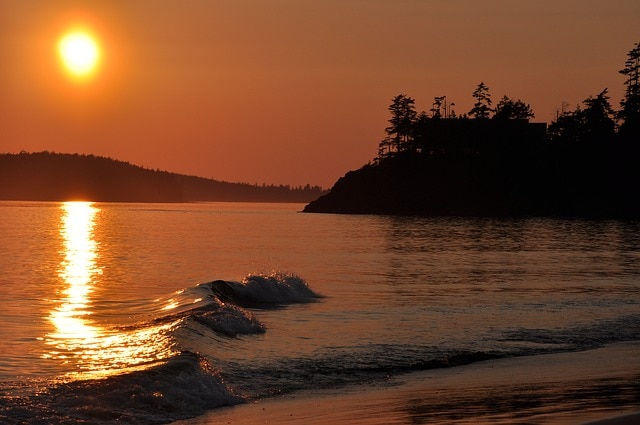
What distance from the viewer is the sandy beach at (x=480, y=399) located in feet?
53.6

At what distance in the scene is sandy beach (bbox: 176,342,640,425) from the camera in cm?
1634

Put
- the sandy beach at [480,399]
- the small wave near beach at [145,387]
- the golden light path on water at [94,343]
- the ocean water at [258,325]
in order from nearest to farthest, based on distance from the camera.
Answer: the sandy beach at [480,399] → the small wave near beach at [145,387] → the ocean water at [258,325] → the golden light path on water at [94,343]

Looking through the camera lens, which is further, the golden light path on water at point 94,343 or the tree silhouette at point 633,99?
the tree silhouette at point 633,99

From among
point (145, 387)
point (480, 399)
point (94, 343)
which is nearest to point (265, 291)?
point (94, 343)

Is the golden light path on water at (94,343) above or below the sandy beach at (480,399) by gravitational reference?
above

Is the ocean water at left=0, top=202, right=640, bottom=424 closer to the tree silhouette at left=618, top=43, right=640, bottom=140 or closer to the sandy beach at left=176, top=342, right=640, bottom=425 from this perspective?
the sandy beach at left=176, top=342, right=640, bottom=425

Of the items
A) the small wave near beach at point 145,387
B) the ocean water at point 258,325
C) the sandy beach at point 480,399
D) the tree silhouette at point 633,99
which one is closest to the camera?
the sandy beach at point 480,399

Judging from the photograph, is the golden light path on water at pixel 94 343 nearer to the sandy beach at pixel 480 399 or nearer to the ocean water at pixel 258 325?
the ocean water at pixel 258 325

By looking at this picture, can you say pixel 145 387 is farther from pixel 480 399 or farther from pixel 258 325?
pixel 258 325

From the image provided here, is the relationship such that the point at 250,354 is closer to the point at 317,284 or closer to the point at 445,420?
the point at 445,420

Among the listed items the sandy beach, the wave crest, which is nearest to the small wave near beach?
the sandy beach

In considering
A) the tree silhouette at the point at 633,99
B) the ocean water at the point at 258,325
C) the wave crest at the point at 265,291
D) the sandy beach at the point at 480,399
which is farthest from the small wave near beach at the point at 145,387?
the tree silhouette at the point at 633,99

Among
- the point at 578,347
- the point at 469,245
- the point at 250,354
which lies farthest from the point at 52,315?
the point at 469,245

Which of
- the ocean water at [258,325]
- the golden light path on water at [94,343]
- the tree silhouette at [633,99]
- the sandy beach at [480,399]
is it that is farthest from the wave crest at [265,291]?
the tree silhouette at [633,99]
